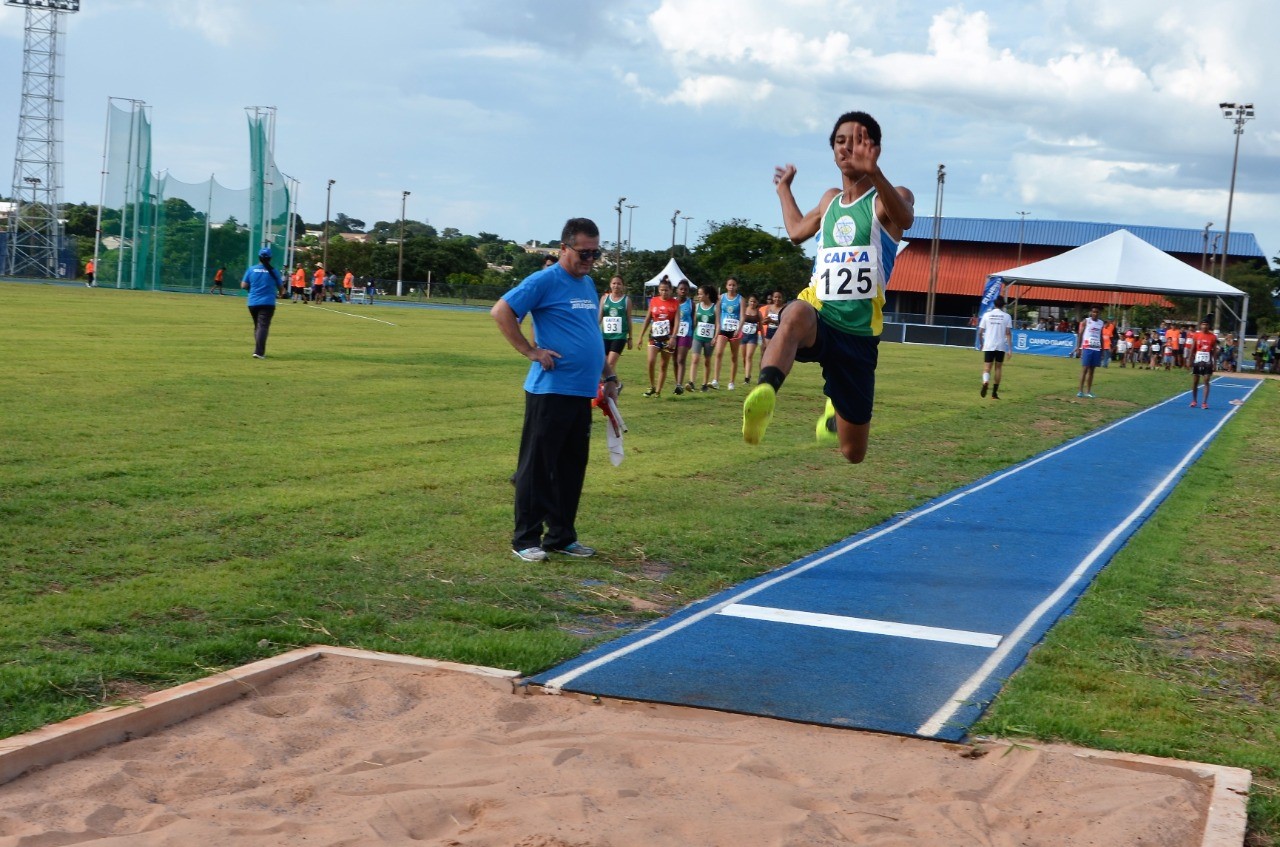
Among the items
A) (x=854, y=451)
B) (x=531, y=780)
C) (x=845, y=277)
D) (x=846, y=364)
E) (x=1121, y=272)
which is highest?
(x=1121, y=272)

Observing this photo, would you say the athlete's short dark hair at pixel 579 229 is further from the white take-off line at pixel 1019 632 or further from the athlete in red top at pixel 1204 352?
the athlete in red top at pixel 1204 352

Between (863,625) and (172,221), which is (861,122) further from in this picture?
(172,221)

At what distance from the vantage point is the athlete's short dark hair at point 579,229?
787 cm

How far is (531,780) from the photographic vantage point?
14.3ft

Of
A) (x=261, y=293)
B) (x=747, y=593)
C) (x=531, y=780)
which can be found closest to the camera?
(x=531, y=780)

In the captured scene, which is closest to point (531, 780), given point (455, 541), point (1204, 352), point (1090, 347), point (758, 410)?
point (758, 410)

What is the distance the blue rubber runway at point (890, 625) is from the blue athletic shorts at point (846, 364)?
113 centimetres

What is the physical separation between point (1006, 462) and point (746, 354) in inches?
362

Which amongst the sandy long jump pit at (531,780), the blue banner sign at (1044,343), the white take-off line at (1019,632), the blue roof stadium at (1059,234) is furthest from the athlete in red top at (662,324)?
the blue roof stadium at (1059,234)

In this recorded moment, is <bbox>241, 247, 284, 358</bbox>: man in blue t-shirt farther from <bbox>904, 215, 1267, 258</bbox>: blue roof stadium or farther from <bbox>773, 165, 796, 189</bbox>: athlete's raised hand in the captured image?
<bbox>904, 215, 1267, 258</bbox>: blue roof stadium

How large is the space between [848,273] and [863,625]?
1.96m

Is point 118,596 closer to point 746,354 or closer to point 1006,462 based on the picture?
point 1006,462

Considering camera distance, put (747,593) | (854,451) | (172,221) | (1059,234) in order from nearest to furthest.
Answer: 1. (747,593)
2. (854,451)
3. (172,221)
4. (1059,234)

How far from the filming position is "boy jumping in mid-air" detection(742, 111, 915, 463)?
6656mm
